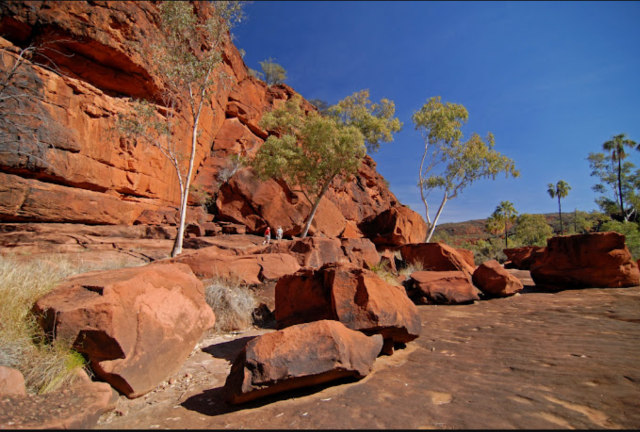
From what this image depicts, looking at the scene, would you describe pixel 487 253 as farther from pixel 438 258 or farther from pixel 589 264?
pixel 438 258

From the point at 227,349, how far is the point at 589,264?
11.8 metres

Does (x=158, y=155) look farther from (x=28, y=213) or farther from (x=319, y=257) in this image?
(x=319, y=257)

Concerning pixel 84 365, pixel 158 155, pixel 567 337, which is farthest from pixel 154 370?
pixel 158 155

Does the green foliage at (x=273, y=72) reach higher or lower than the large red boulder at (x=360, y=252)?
higher

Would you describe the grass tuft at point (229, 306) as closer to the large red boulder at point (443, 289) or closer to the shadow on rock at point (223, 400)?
the shadow on rock at point (223, 400)

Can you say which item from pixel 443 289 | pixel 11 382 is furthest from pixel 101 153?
pixel 443 289

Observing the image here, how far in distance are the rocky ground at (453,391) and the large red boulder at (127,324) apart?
0.84 feet

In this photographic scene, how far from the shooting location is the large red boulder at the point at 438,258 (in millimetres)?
12133

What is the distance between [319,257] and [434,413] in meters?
8.41

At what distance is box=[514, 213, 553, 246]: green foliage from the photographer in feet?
137

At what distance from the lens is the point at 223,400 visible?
3.32 metres

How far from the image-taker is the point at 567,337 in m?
5.16

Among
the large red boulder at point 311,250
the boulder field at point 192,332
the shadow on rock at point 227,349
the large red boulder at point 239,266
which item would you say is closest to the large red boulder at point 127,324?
the boulder field at point 192,332

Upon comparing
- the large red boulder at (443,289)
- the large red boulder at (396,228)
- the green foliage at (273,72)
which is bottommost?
the large red boulder at (443,289)
